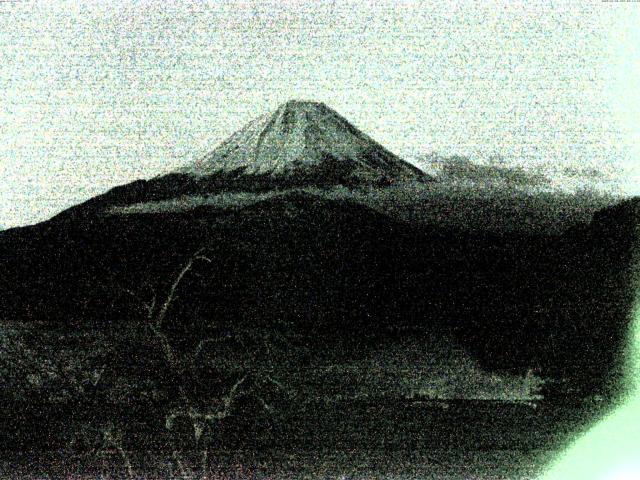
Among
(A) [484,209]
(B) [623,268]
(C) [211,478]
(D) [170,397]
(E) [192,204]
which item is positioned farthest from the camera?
(E) [192,204]

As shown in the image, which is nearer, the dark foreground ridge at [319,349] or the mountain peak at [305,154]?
the dark foreground ridge at [319,349]

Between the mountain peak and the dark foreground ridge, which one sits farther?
the mountain peak

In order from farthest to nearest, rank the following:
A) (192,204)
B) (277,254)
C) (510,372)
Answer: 1. (192,204)
2. (277,254)
3. (510,372)

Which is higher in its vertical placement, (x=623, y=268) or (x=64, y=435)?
(x=623, y=268)

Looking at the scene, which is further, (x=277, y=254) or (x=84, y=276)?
(x=277, y=254)

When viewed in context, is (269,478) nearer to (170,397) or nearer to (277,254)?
(170,397)

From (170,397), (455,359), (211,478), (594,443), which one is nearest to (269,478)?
(211,478)

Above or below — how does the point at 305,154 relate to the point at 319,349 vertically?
above

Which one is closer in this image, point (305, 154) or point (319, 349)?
point (319, 349)
